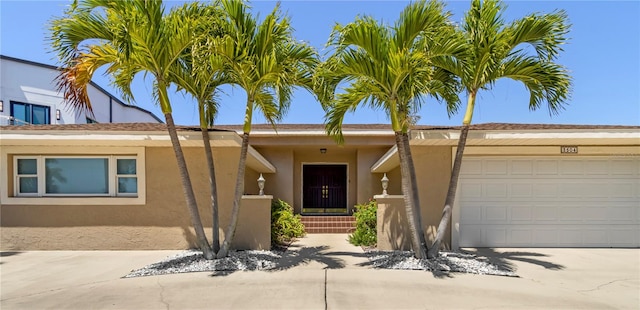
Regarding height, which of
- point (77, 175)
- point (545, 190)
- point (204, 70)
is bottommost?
point (545, 190)

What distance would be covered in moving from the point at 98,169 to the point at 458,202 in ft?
30.2

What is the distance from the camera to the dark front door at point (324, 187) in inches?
621

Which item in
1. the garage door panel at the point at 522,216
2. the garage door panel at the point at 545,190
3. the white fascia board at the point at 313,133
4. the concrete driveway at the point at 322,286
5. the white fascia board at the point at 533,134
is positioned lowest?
the concrete driveway at the point at 322,286

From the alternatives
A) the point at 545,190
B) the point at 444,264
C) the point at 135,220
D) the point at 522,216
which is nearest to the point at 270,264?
the point at 444,264

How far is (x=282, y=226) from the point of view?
30.0 feet

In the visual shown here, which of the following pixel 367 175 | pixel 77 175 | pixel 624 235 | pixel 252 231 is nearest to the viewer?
pixel 252 231

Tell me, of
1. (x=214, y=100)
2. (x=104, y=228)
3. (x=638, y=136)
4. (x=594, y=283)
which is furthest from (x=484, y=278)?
(x=104, y=228)

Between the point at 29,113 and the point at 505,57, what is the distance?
935 inches

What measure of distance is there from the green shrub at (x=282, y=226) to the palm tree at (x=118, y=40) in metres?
4.65

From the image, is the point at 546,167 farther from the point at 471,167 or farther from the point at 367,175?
the point at 367,175

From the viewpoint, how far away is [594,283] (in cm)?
578

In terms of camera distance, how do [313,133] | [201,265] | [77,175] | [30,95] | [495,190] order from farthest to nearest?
[30,95] < [313,133] < [495,190] < [77,175] < [201,265]

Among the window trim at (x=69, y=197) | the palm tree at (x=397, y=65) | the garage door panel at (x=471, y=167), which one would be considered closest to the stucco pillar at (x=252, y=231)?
the window trim at (x=69, y=197)

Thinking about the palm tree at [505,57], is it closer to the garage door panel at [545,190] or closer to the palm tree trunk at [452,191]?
the palm tree trunk at [452,191]
